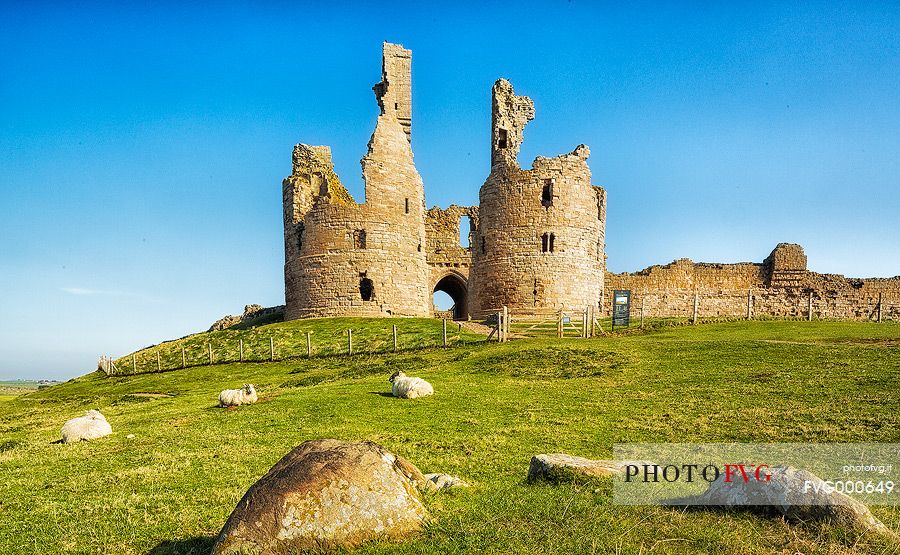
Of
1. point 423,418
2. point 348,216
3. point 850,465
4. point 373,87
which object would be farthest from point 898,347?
point 373,87

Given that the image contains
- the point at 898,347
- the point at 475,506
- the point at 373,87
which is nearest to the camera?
the point at 475,506

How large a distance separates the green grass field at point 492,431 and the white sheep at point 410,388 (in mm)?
475

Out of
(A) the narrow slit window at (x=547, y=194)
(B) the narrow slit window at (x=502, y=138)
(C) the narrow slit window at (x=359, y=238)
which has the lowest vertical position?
(C) the narrow slit window at (x=359, y=238)

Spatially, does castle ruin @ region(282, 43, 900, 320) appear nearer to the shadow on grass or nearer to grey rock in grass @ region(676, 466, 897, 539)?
grey rock in grass @ region(676, 466, 897, 539)

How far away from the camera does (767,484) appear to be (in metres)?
5.95

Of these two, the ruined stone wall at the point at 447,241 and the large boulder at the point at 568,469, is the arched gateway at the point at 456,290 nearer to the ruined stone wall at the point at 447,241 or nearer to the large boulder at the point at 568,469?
the ruined stone wall at the point at 447,241

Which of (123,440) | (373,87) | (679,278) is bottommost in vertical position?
(123,440)

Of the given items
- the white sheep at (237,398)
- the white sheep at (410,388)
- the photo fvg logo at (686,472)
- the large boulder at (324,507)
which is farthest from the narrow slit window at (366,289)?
the large boulder at (324,507)

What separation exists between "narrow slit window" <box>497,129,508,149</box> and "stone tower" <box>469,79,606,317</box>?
993 millimetres

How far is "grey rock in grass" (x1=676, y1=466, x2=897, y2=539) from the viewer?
5.47 meters

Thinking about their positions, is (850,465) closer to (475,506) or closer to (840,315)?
(475,506)

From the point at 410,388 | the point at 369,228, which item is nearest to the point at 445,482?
the point at 410,388

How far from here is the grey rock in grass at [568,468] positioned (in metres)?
7.16

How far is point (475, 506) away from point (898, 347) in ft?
59.2
